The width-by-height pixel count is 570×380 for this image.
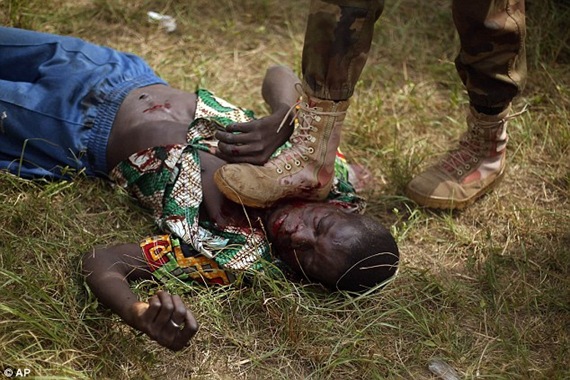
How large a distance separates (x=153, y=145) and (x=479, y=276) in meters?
1.24

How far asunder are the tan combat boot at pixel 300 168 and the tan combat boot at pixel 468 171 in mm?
499

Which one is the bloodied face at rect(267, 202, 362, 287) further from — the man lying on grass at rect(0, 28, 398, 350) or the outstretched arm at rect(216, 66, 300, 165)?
the outstretched arm at rect(216, 66, 300, 165)

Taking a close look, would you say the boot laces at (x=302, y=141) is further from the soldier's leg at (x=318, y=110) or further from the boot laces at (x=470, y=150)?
the boot laces at (x=470, y=150)

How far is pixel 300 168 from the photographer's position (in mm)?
2729

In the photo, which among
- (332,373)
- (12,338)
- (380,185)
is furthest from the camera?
(380,185)

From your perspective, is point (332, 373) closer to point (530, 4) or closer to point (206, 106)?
point (206, 106)

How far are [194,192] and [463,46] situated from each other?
108 centimetres

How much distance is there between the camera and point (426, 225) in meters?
3.06

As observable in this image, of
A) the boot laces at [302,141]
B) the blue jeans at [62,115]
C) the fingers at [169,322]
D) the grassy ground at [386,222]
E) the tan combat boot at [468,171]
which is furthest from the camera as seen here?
the tan combat boot at [468,171]

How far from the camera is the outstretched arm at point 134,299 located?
7.18 feet

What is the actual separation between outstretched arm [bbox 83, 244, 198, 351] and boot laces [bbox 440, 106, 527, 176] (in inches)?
51.0

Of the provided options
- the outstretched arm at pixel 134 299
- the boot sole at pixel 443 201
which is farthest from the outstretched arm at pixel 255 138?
the boot sole at pixel 443 201

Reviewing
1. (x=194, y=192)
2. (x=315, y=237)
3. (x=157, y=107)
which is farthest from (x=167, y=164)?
(x=315, y=237)

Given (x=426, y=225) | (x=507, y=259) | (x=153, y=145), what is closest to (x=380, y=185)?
(x=426, y=225)
